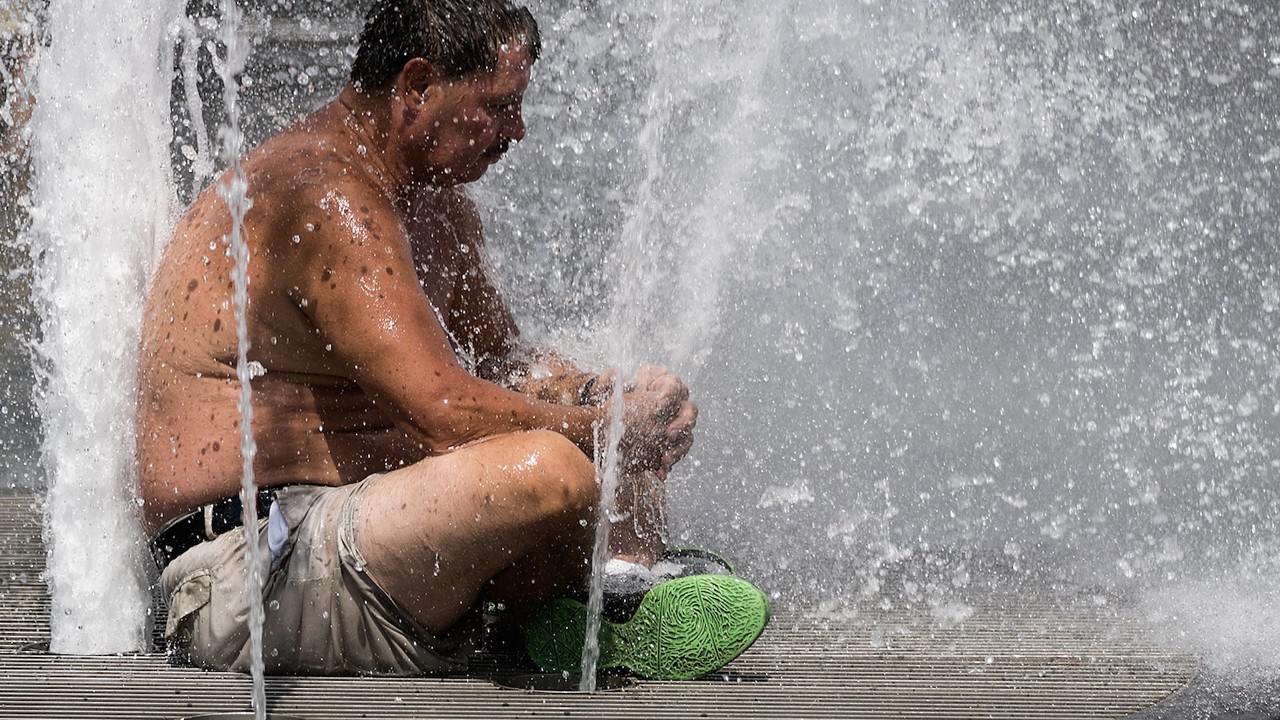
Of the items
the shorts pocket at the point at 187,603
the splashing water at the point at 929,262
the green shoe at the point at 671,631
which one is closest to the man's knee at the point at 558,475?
the green shoe at the point at 671,631

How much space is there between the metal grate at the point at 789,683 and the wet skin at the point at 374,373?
0.73ft

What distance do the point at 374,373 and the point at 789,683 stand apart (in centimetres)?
92

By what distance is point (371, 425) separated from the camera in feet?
8.96

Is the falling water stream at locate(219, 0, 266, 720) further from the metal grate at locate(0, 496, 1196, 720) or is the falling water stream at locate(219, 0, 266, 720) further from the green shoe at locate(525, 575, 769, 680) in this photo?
the green shoe at locate(525, 575, 769, 680)

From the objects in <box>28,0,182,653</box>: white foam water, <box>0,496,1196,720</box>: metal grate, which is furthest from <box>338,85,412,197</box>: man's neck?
<box>0,496,1196,720</box>: metal grate

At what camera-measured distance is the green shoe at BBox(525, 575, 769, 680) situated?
2613 millimetres

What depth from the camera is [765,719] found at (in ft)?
7.81

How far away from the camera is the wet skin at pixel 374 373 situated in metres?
2.44

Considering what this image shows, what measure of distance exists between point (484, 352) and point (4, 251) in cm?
482

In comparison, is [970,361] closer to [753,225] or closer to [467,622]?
[753,225]

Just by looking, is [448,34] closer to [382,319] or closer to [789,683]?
[382,319]

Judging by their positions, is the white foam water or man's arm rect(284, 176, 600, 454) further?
the white foam water

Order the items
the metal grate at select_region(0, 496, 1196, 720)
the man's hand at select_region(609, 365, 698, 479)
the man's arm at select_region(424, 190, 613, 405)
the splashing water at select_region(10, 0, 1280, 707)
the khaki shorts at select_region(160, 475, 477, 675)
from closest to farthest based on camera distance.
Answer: the metal grate at select_region(0, 496, 1196, 720), the khaki shorts at select_region(160, 475, 477, 675), the man's hand at select_region(609, 365, 698, 479), the man's arm at select_region(424, 190, 613, 405), the splashing water at select_region(10, 0, 1280, 707)

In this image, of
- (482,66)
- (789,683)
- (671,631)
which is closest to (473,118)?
(482,66)
